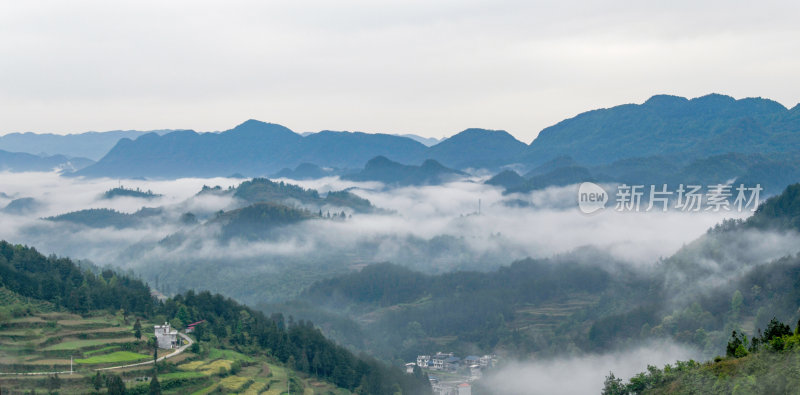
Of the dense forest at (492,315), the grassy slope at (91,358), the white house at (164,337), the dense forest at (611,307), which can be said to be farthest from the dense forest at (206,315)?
the dense forest at (492,315)

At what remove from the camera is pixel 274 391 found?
3184 inches

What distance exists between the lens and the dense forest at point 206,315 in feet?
297

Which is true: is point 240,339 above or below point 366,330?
above

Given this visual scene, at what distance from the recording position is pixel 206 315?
333ft

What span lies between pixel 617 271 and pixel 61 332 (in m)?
147

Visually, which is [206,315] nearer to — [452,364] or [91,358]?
[91,358]

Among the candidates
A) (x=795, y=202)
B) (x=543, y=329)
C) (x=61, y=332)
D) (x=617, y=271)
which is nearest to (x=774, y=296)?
(x=795, y=202)

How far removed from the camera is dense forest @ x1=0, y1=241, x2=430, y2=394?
90.4 m

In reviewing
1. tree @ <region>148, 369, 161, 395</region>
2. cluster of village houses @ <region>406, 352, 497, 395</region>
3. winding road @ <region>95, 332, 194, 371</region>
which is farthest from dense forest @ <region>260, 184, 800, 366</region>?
tree @ <region>148, 369, 161, 395</region>

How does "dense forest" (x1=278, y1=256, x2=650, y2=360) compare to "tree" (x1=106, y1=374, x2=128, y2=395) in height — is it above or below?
below

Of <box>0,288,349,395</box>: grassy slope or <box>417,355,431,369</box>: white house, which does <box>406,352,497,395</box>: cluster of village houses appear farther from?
<box>0,288,349,395</box>: grassy slope

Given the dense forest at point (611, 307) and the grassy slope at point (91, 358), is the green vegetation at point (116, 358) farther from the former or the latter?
the dense forest at point (611, 307)

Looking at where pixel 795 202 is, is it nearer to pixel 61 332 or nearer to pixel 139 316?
pixel 139 316

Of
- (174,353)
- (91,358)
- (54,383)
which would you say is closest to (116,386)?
(54,383)
